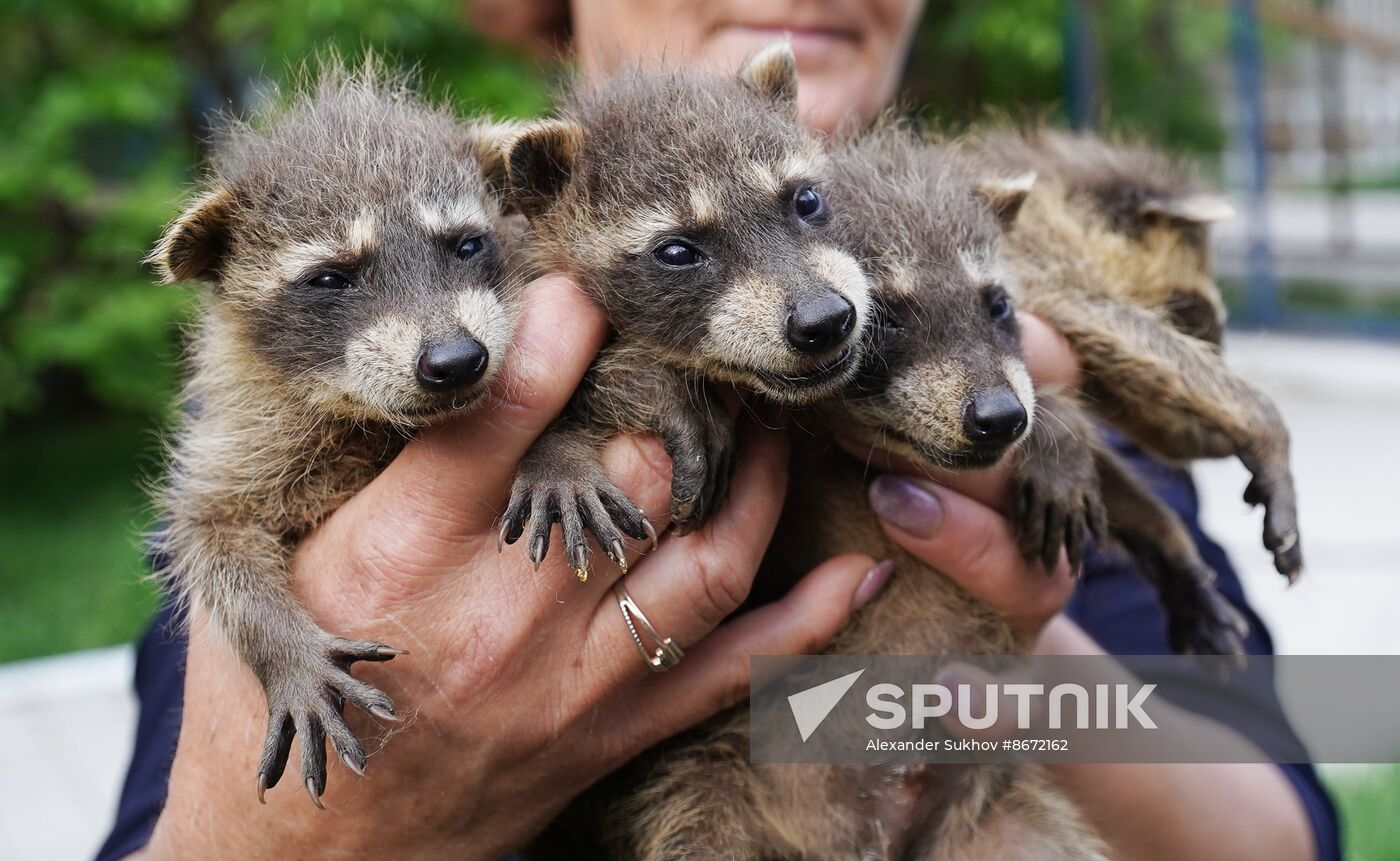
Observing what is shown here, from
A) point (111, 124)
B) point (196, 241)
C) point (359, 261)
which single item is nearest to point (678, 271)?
point (359, 261)

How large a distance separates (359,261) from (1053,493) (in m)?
1.52

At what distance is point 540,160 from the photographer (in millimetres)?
2668

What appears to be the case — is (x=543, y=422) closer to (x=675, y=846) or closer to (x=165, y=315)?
(x=675, y=846)

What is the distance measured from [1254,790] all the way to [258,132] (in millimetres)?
2861

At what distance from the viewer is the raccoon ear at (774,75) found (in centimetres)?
281

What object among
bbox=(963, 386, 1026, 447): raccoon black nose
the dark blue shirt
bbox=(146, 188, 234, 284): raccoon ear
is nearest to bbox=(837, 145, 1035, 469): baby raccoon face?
bbox=(963, 386, 1026, 447): raccoon black nose

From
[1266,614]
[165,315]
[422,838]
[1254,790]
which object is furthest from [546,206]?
[165,315]

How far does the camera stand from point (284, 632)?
2355mm

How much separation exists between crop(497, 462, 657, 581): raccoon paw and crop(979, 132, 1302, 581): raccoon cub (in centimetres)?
120

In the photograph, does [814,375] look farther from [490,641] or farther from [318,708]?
[318,708]

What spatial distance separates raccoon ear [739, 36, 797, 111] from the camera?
111 inches

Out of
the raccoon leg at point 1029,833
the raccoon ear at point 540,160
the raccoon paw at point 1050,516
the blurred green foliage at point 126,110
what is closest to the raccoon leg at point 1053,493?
the raccoon paw at point 1050,516

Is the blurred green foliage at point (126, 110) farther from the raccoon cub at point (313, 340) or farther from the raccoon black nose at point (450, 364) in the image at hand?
the raccoon black nose at point (450, 364)

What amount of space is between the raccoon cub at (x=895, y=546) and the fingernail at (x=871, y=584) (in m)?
0.05
